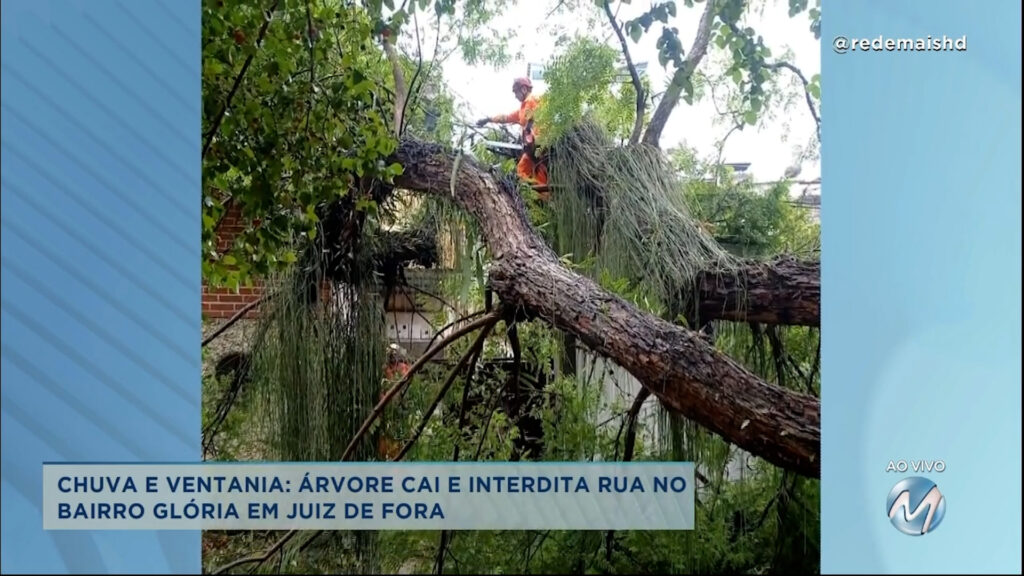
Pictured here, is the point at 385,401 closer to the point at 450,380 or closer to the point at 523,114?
the point at 450,380

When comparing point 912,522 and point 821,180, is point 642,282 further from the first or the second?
point 912,522

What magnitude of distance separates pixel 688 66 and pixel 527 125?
36cm

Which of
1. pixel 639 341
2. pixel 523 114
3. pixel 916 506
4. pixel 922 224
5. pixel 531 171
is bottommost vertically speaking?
pixel 916 506

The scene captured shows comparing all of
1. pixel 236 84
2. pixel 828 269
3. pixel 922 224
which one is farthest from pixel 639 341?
pixel 236 84

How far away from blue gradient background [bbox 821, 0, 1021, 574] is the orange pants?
580 mm

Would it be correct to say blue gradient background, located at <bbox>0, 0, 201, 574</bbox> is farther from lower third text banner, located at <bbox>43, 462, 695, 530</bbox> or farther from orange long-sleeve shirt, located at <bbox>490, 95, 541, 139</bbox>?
orange long-sleeve shirt, located at <bbox>490, 95, 541, 139</bbox>

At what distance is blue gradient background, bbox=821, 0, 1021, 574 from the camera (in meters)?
1.44

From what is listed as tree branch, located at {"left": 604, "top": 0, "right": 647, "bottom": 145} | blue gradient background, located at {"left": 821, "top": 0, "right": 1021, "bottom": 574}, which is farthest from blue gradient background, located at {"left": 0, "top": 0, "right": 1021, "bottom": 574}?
tree branch, located at {"left": 604, "top": 0, "right": 647, "bottom": 145}

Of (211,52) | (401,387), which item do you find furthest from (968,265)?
(211,52)

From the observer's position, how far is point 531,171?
153cm

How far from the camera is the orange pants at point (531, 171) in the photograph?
1521 millimetres

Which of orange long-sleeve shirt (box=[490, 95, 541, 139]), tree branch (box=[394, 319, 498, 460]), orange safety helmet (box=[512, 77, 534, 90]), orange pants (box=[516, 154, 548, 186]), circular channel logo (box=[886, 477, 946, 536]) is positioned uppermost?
orange safety helmet (box=[512, 77, 534, 90])

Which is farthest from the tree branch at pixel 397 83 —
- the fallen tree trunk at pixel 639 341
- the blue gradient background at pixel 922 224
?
the blue gradient background at pixel 922 224

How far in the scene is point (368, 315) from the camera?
1556 mm
